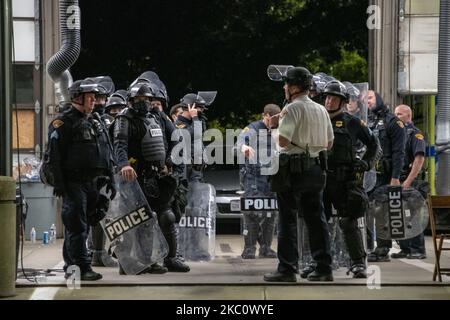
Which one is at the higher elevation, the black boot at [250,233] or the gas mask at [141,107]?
the gas mask at [141,107]

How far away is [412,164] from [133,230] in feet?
13.0

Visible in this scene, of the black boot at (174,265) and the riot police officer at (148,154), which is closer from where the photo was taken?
the riot police officer at (148,154)

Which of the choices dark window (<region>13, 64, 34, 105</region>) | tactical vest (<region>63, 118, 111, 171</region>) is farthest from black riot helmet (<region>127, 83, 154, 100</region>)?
dark window (<region>13, 64, 34, 105</region>)

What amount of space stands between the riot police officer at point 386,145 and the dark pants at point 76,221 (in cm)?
383

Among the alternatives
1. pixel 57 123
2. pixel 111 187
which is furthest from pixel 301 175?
pixel 57 123

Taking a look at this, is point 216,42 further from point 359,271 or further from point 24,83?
point 359,271

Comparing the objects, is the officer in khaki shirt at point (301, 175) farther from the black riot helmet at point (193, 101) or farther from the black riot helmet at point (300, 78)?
the black riot helmet at point (193, 101)

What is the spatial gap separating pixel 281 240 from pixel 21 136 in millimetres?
6877

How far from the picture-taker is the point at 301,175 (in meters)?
8.42

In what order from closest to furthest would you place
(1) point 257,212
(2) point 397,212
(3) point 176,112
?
1. (2) point 397,212
2. (1) point 257,212
3. (3) point 176,112

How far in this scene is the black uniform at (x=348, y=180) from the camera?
8883 millimetres

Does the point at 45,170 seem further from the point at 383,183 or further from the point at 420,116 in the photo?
the point at 420,116

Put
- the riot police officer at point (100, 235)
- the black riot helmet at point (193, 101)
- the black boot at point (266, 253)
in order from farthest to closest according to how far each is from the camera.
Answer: the black boot at point (266, 253)
the black riot helmet at point (193, 101)
the riot police officer at point (100, 235)

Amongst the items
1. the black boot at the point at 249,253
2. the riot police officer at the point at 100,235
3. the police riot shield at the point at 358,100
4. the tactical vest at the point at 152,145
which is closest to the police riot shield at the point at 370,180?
the police riot shield at the point at 358,100
